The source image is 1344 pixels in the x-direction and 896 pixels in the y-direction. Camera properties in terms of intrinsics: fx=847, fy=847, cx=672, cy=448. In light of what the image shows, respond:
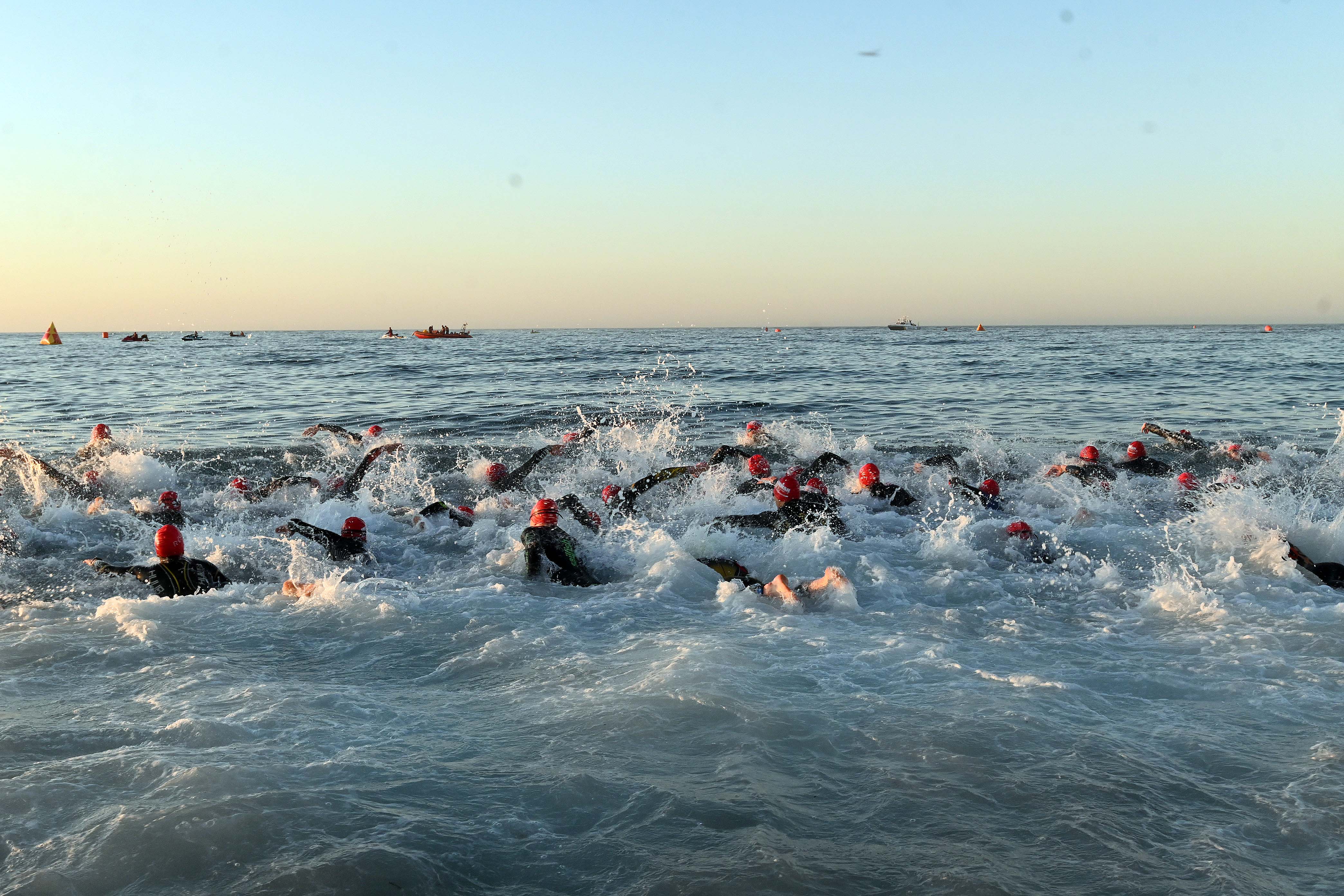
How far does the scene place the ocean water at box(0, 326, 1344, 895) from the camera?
383 cm

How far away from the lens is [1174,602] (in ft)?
24.4

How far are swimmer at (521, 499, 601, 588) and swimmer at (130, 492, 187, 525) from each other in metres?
5.76

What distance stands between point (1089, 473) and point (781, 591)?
24.5 ft

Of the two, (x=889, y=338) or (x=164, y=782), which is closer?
(x=164, y=782)

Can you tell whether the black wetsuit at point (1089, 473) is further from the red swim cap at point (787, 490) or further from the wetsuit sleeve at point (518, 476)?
the wetsuit sleeve at point (518, 476)

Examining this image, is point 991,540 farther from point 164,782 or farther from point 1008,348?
point 1008,348

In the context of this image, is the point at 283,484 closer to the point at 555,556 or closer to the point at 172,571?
the point at 172,571

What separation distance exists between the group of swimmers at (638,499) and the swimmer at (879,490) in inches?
0.7

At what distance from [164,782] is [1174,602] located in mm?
7691

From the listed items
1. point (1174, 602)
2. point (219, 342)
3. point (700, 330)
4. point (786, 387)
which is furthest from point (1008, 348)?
point (700, 330)

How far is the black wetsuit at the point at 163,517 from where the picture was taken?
11578mm

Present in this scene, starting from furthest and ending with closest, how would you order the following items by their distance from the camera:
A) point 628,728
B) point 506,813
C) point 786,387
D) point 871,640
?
point 786,387
point 871,640
point 628,728
point 506,813

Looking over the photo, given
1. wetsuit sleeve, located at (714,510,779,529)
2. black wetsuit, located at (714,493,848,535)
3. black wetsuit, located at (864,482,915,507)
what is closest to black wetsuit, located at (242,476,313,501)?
wetsuit sleeve, located at (714,510,779,529)

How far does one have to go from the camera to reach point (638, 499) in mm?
12922
